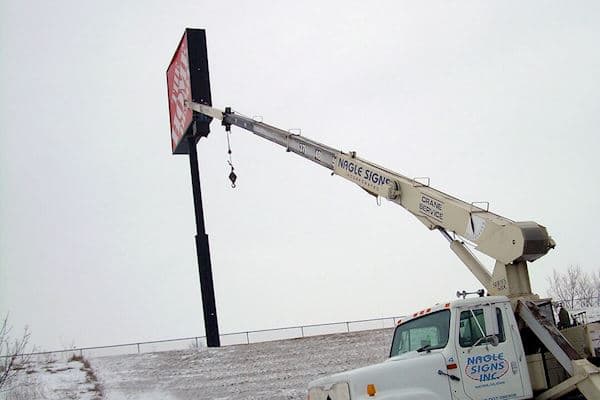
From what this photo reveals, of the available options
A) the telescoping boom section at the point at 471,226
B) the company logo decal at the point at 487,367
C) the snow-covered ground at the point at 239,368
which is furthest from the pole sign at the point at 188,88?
the company logo decal at the point at 487,367

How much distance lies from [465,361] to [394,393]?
122 cm

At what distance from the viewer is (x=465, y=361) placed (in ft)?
35.1

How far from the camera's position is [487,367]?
10.8m

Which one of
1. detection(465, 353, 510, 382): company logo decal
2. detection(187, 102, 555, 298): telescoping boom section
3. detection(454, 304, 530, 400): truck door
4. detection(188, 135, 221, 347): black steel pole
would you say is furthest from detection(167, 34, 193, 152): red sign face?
detection(465, 353, 510, 382): company logo decal

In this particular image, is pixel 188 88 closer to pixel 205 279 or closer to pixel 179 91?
pixel 179 91

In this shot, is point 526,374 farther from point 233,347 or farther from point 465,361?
point 233,347

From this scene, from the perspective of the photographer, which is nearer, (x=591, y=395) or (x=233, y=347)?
(x=591, y=395)

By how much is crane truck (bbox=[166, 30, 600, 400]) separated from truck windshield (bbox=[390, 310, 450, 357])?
2cm

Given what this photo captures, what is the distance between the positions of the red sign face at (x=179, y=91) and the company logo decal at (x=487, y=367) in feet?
74.0

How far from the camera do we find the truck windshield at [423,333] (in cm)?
1100

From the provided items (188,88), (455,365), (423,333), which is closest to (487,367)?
(455,365)

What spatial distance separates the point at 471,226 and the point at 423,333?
7.12 ft

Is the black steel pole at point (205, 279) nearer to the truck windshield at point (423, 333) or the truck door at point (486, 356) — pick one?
the truck windshield at point (423, 333)

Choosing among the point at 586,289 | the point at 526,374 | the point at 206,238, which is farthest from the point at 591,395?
the point at 586,289
